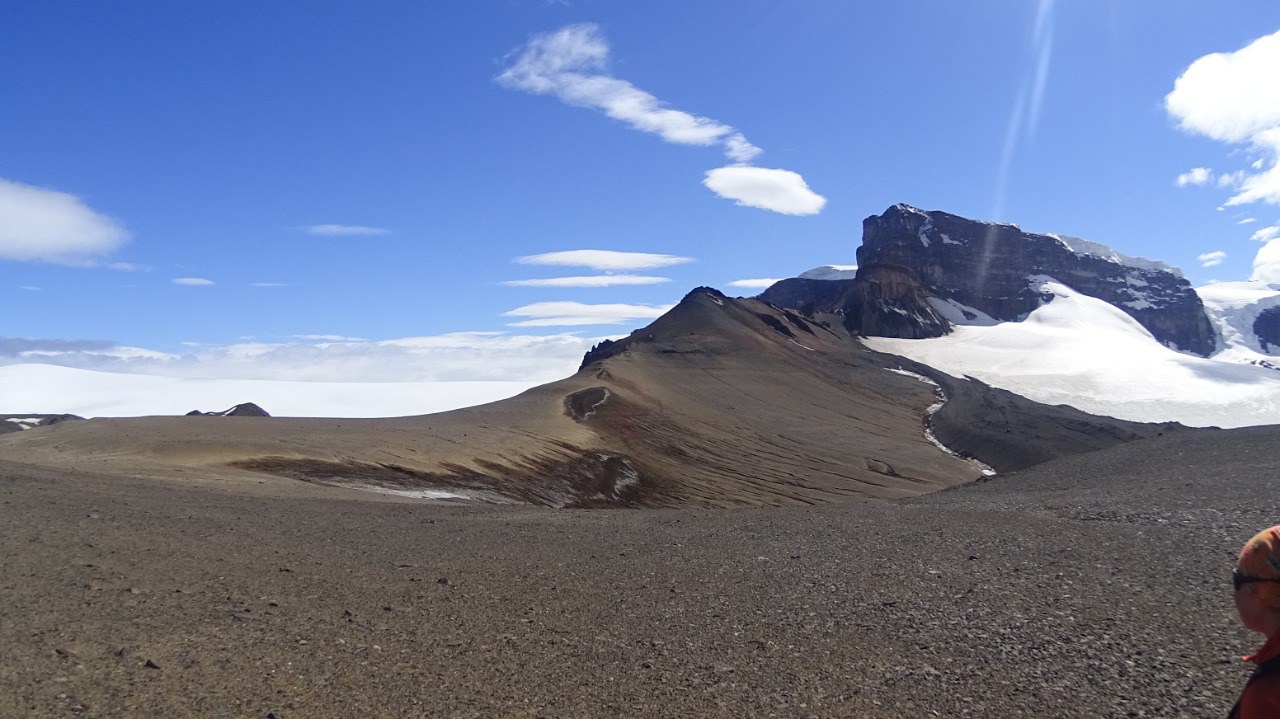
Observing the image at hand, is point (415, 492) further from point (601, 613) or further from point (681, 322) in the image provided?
point (681, 322)

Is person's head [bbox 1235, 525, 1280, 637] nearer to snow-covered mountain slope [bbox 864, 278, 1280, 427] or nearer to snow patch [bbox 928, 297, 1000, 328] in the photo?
snow-covered mountain slope [bbox 864, 278, 1280, 427]

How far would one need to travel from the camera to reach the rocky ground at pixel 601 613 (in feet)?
20.0

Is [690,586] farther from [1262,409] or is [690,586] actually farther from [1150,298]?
[1150,298]

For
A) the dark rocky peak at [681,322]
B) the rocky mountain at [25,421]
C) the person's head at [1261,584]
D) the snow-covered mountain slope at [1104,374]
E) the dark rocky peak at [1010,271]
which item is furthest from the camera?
the dark rocky peak at [1010,271]

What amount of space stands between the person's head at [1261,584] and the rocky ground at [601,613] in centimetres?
361

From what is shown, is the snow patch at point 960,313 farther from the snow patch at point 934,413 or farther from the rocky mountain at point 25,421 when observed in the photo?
the rocky mountain at point 25,421

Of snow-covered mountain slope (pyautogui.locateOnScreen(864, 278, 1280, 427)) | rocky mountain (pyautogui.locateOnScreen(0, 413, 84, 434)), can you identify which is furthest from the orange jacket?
snow-covered mountain slope (pyautogui.locateOnScreen(864, 278, 1280, 427))

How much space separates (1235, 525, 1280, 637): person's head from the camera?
9.32 feet

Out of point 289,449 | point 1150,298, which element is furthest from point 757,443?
point 1150,298

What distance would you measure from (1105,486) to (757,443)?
24.4 metres

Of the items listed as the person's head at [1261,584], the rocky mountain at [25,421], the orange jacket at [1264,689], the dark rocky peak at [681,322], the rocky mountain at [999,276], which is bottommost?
the orange jacket at [1264,689]

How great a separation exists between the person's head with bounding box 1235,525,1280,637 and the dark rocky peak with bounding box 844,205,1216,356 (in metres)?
159

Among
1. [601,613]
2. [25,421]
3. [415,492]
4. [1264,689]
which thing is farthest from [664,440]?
[25,421]

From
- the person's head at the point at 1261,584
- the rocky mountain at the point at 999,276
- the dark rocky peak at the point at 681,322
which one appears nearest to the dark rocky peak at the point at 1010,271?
the rocky mountain at the point at 999,276
